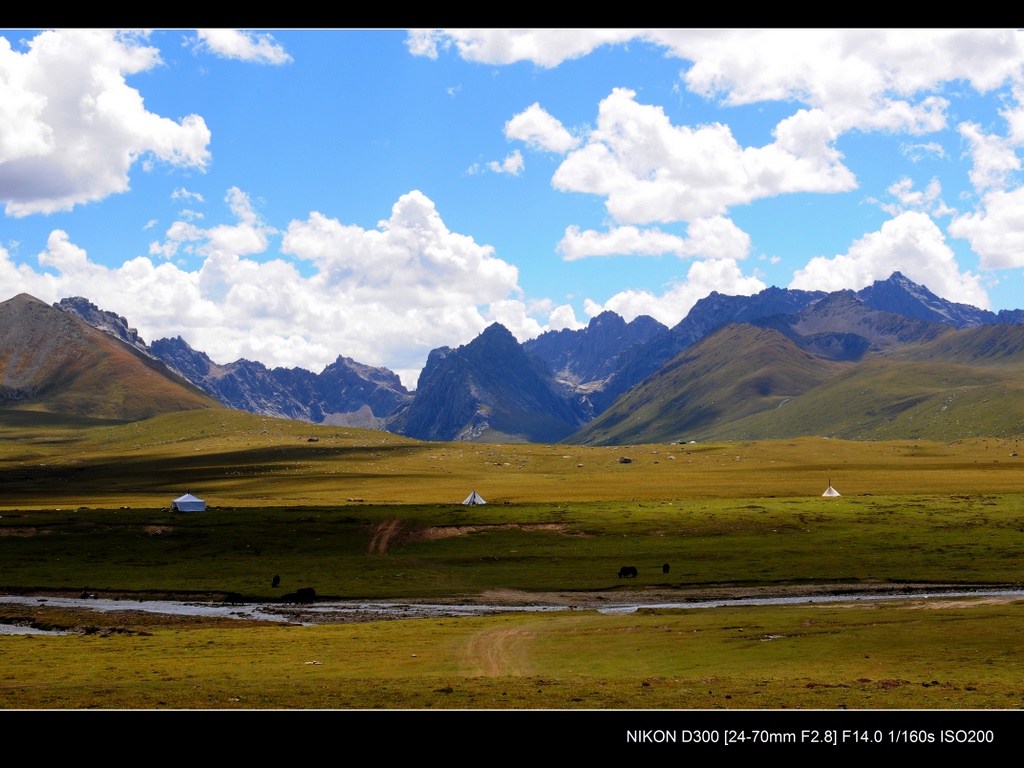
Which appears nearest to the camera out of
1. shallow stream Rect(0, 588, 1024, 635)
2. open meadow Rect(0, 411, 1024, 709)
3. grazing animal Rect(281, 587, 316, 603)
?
open meadow Rect(0, 411, 1024, 709)

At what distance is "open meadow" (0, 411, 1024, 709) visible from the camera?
3550 centimetres

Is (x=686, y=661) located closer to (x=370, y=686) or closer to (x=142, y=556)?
(x=370, y=686)

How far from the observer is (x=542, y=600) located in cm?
7706

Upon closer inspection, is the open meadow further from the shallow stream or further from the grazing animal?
the shallow stream

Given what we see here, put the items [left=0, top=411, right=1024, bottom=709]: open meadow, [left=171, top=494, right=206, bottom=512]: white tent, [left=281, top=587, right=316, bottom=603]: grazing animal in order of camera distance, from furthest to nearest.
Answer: [left=171, top=494, right=206, bottom=512]: white tent, [left=281, top=587, right=316, bottom=603]: grazing animal, [left=0, top=411, right=1024, bottom=709]: open meadow

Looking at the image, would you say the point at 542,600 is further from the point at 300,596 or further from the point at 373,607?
the point at 300,596

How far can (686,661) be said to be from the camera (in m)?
44.4

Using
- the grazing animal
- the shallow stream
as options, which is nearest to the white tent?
the shallow stream

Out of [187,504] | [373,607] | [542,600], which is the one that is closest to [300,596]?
[373,607]

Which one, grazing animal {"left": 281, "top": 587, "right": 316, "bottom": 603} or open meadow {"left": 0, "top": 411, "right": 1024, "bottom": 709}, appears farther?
grazing animal {"left": 281, "top": 587, "right": 316, "bottom": 603}

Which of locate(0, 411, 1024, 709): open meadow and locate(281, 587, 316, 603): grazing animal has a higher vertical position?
locate(0, 411, 1024, 709): open meadow

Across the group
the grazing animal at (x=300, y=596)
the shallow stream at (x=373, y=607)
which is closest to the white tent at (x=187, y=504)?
the shallow stream at (x=373, y=607)
